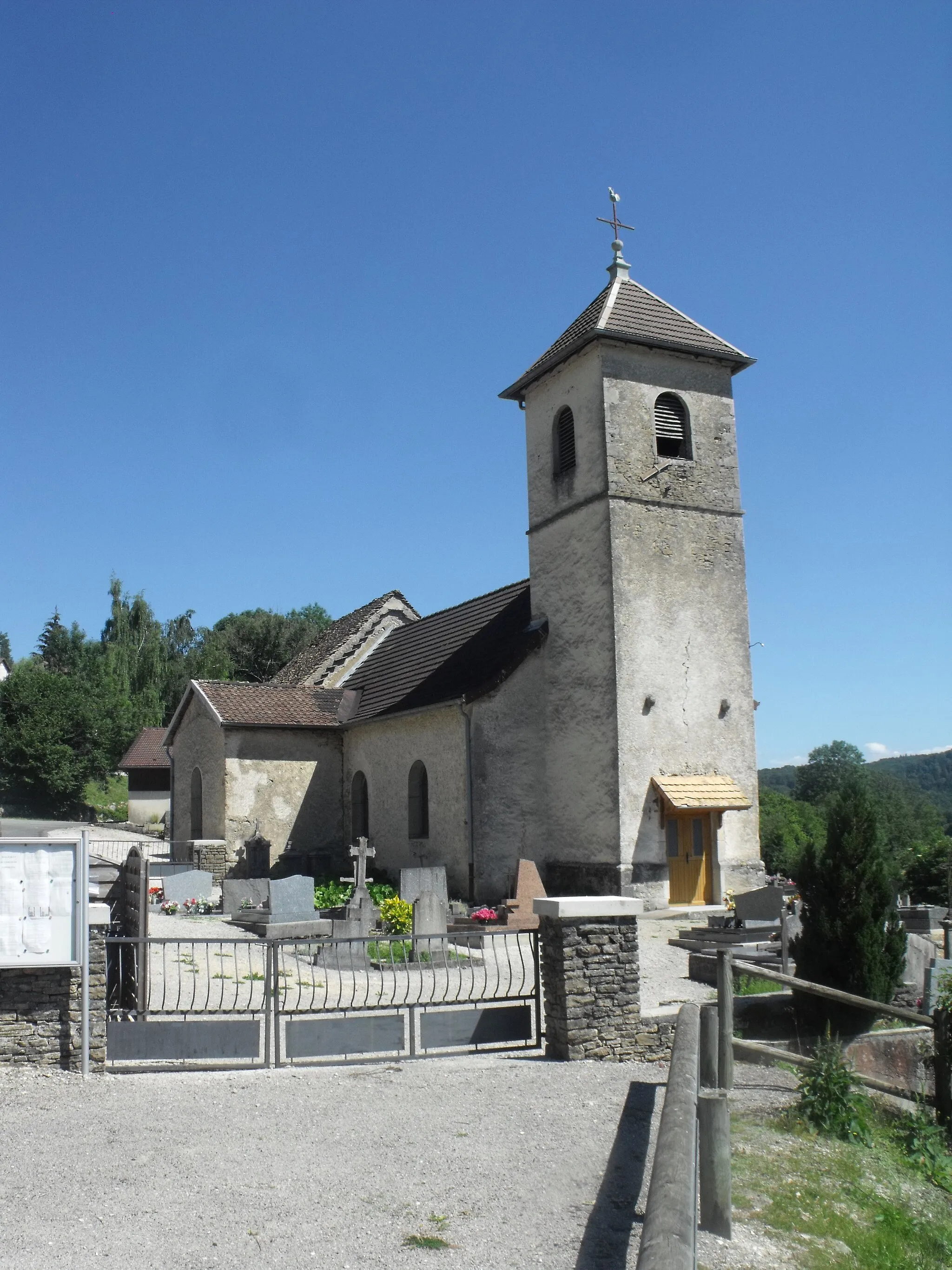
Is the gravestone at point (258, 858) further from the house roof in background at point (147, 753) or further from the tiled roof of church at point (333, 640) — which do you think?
the house roof in background at point (147, 753)

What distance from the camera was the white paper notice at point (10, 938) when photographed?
855cm

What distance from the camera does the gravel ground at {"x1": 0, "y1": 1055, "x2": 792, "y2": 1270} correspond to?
5301 mm

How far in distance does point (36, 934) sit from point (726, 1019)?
5.85m

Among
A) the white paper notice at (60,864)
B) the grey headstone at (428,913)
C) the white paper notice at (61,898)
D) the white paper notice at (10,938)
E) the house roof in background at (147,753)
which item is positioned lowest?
the grey headstone at (428,913)

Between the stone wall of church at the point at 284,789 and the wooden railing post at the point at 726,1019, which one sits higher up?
the stone wall of church at the point at 284,789

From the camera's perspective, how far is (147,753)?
182 feet

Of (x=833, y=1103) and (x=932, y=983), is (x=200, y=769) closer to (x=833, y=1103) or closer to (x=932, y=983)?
(x=932, y=983)

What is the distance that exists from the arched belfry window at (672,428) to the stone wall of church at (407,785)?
758 cm

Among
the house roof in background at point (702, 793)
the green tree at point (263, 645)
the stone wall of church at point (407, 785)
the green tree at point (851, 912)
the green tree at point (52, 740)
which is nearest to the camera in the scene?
the green tree at point (851, 912)

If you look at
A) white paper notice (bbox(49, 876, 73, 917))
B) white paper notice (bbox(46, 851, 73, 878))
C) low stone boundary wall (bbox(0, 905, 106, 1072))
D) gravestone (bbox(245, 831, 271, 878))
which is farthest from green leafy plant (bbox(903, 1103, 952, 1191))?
gravestone (bbox(245, 831, 271, 878))

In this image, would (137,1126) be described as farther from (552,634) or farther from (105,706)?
(105,706)

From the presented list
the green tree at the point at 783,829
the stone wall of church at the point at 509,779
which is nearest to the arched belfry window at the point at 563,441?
the stone wall of church at the point at 509,779

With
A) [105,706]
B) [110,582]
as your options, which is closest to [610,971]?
[105,706]

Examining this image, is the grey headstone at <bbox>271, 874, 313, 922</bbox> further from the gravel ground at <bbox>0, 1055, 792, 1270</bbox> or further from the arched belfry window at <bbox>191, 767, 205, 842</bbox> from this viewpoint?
the arched belfry window at <bbox>191, 767, 205, 842</bbox>
